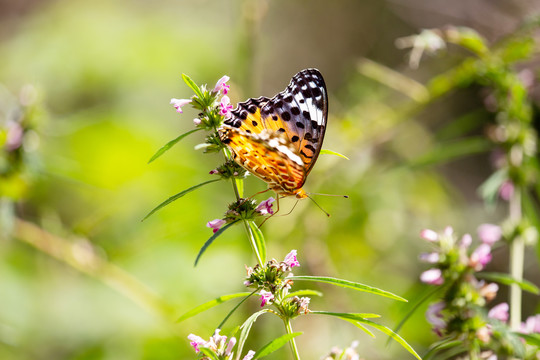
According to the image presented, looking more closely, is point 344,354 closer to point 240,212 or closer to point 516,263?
point 240,212

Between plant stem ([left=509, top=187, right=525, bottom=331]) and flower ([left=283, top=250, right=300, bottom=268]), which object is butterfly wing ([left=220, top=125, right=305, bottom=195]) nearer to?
Result: flower ([left=283, top=250, right=300, bottom=268])

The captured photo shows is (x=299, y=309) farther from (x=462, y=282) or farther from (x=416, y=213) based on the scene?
(x=416, y=213)

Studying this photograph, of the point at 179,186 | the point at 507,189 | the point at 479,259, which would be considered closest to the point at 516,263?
the point at 507,189

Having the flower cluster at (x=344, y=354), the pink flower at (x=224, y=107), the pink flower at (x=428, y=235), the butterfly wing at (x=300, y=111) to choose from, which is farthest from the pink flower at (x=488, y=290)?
the pink flower at (x=224, y=107)

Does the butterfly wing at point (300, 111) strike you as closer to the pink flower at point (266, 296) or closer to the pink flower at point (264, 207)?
the pink flower at point (264, 207)

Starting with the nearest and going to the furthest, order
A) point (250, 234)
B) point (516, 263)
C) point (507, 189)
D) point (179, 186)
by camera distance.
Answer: point (250, 234) → point (516, 263) → point (507, 189) → point (179, 186)

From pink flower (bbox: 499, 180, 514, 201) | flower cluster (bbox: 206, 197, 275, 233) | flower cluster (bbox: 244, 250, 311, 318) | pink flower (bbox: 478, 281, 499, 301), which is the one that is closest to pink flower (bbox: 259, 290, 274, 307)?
flower cluster (bbox: 244, 250, 311, 318)
